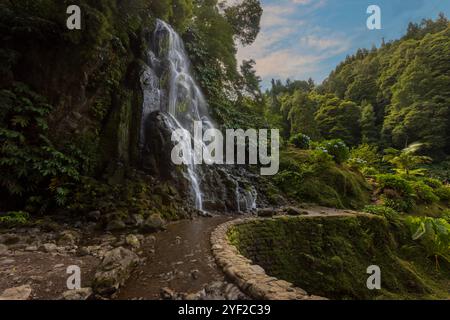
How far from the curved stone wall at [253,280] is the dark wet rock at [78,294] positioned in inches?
71.5

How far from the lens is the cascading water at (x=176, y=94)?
9.38m

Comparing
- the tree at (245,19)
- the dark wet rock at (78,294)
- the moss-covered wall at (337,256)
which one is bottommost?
the moss-covered wall at (337,256)

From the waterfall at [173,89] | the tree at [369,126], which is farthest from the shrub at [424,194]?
the tree at [369,126]

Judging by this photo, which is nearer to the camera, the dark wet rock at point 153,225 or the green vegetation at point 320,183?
the dark wet rock at point 153,225

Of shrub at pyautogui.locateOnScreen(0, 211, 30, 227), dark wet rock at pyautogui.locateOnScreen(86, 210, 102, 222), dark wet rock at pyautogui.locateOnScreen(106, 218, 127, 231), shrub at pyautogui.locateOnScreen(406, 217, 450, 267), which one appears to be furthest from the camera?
shrub at pyautogui.locateOnScreen(406, 217, 450, 267)

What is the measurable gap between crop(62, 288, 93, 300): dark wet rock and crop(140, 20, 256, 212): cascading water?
5483 mm

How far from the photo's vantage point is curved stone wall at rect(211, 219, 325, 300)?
9.59ft

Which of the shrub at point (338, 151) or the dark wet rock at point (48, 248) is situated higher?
the shrub at point (338, 151)

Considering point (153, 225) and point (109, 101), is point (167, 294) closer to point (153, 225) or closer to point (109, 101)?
point (153, 225)

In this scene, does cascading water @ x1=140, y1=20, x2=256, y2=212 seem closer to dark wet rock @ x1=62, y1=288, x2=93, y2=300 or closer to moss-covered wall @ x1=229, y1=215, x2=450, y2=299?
moss-covered wall @ x1=229, y1=215, x2=450, y2=299

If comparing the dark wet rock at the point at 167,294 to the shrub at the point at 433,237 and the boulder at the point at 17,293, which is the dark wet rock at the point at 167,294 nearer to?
the boulder at the point at 17,293

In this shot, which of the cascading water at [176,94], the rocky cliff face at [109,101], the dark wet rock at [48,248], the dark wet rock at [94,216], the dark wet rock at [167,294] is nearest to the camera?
the dark wet rock at [167,294]

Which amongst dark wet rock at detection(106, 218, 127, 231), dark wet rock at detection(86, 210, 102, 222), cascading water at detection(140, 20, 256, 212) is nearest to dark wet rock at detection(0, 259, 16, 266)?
dark wet rock at detection(106, 218, 127, 231)

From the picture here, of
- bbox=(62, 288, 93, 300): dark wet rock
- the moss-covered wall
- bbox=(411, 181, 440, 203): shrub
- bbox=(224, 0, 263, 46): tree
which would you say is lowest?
the moss-covered wall
